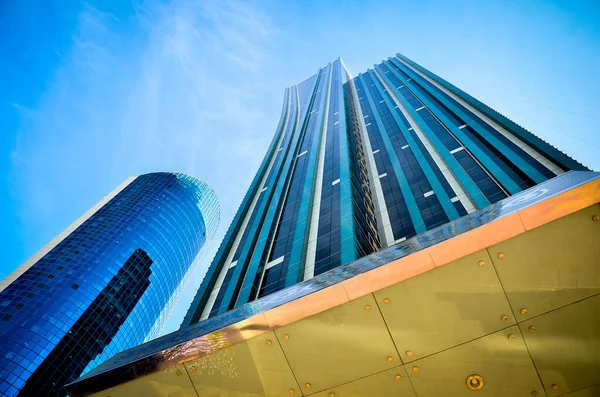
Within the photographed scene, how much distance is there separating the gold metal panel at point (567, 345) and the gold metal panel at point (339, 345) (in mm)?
2250

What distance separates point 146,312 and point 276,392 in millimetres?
108191

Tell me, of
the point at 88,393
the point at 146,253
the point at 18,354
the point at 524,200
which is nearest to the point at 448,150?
the point at 524,200

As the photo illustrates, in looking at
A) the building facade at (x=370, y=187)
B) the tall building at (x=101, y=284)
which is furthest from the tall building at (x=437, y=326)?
the tall building at (x=101, y=284)

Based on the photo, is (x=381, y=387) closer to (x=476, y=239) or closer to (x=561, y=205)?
(x=476, y=239)

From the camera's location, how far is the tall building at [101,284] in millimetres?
70938

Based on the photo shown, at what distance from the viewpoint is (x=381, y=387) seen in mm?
6586

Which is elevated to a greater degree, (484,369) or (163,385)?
(163,385)

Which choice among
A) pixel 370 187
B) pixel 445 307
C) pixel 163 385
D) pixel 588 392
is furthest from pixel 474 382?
pixel 370 187

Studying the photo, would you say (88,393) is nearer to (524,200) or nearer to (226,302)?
(524,200)

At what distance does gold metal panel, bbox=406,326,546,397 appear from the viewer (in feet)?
19.8

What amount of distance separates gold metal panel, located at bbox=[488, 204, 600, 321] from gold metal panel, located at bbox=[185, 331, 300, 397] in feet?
13.7

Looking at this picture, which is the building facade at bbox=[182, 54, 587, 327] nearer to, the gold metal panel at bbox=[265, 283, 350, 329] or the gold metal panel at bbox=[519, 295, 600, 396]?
the gold metal panel at bbox=[519, 295, 600, 396]

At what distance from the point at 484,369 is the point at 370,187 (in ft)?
147

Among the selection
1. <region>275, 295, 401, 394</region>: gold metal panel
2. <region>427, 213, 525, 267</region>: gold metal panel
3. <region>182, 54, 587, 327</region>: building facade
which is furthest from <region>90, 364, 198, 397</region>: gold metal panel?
<region>182, 54, 587, 327</region>: building facade
